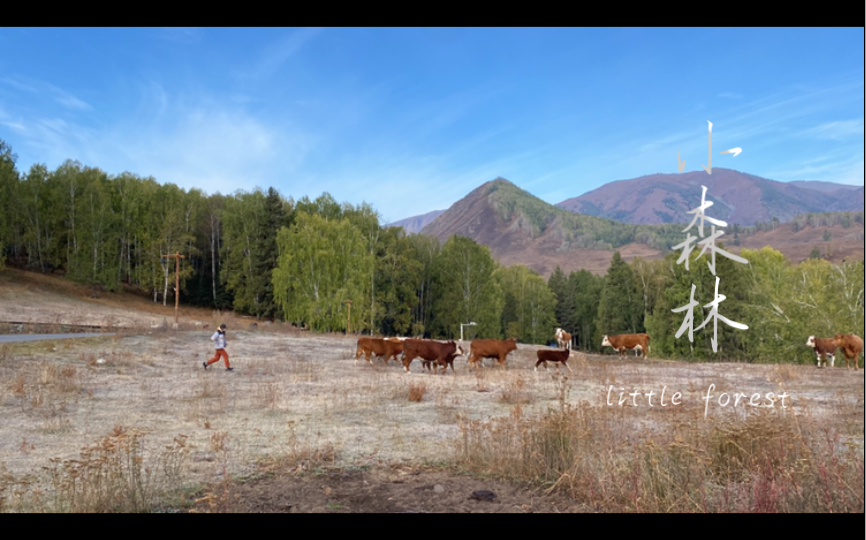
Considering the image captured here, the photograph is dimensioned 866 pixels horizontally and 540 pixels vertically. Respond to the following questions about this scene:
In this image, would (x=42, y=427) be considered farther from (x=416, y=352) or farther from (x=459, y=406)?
(x=416, y=352)

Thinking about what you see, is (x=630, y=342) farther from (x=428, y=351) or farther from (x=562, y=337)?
(x=428, y=351)

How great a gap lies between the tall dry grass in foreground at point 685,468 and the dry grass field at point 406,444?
3cm

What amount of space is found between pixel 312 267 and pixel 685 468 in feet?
152

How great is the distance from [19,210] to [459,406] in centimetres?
6424

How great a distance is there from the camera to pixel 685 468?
587 centimetres

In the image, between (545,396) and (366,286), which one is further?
(366,286)

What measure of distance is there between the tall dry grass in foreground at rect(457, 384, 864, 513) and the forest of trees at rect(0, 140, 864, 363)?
37.6 metres

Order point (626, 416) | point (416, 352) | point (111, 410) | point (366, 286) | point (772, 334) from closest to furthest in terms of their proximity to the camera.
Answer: point (626, 416), point (111, 410), point (416, 352), point (772, 334), point (366, 286)

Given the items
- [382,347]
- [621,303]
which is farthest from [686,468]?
[621,303]

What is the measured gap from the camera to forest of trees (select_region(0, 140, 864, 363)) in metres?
47.6

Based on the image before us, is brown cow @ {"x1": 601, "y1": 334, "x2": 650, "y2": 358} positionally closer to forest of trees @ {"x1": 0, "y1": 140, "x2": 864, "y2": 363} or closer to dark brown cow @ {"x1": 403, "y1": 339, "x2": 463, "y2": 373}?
forest of trees @ {"x1": 0, "y1": 140, "x2": 864, "y2": 363}
